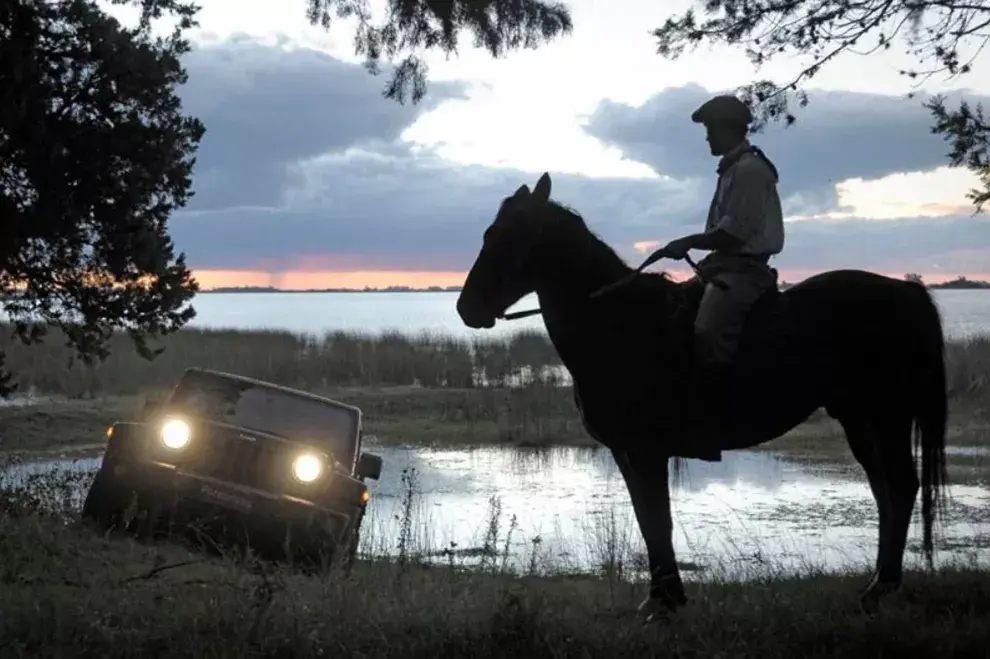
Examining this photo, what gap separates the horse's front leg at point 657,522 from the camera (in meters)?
5.07

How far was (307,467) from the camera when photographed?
302 inches

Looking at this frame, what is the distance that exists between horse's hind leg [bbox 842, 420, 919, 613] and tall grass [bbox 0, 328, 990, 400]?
2187 centimetres

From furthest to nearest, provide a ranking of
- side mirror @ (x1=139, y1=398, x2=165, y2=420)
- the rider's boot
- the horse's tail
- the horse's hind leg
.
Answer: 1. side mirror @ (x1=139, y1=398, x2=165, y2=420)
2. the horse's tail
3. the horse's hind leg
4. the rider's boot

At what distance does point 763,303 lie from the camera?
531 centimetres

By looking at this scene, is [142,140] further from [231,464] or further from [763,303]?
[763,303]

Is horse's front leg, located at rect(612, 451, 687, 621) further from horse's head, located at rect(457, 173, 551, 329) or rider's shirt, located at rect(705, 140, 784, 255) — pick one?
rider's shirt, located at rect(705, 140, 784, 255)

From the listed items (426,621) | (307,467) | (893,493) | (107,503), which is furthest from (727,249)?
(107,503)

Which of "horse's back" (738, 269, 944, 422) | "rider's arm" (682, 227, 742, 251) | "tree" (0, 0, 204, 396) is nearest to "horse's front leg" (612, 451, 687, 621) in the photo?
"horse's back" (738, 269, 944, 422)

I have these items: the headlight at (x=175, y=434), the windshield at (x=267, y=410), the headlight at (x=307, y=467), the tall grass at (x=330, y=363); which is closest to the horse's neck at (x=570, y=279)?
the headlight at (x=307, y=467)

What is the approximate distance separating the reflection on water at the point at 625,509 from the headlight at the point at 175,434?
231cm

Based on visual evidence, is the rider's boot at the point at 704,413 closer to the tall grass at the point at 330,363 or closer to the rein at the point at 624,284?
the rein at the point at 624,284

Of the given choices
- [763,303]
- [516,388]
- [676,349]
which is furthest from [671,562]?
[516,388]

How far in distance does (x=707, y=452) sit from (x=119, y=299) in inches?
302

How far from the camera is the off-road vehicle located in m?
7.21
